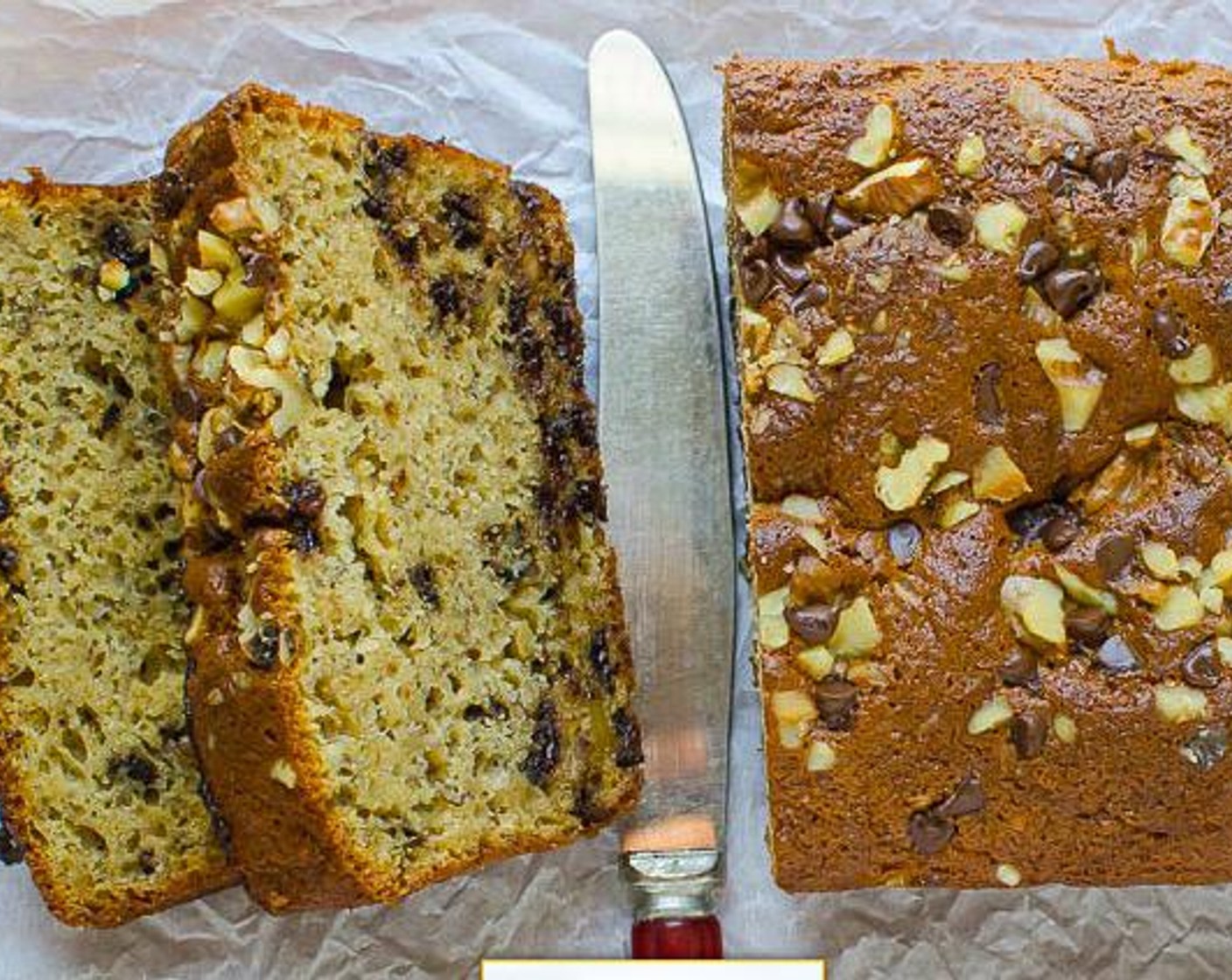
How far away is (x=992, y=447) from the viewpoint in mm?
2619

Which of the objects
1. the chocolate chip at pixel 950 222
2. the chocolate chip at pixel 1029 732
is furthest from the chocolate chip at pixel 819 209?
the chocolate chip at pixel 1029 732

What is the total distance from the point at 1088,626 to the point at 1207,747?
24cm

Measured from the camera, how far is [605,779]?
120 inches

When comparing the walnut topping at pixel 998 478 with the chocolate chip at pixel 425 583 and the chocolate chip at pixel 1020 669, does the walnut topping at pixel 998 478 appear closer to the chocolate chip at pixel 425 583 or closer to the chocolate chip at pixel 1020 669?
the chocolate chip at pixel 1020 669

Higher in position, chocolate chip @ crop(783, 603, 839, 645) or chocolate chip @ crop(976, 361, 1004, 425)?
chocolate chip @ crop(976, 361, 1004, 425)

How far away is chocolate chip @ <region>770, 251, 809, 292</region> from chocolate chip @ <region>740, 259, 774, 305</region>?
0.5 inches

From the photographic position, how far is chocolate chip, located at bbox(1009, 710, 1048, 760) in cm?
260

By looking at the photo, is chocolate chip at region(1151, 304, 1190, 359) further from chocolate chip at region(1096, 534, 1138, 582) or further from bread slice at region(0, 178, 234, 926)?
bread slice at region(0, 178, 234, 926)

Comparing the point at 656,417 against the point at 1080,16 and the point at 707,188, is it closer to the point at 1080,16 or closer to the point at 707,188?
the point at 707,188

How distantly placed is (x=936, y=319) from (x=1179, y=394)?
1.21ft

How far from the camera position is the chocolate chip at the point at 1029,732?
2598 millimetres

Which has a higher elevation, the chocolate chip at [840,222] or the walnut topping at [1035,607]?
the chocolate chip at [840,222]

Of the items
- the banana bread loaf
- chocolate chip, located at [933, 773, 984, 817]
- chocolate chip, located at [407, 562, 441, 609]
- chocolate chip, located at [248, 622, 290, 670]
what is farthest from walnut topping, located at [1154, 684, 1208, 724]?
chocolate chip, located at [248, 622, 290, 670]

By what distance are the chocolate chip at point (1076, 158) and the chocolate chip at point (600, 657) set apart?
107 cm
